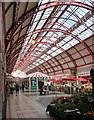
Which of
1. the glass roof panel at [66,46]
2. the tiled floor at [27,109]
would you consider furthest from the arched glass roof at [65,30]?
Answer: the tiled floor at [27,109]

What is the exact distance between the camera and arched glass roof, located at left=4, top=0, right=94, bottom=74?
1797 centimetres

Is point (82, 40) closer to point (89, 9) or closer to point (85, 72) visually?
point (85, 72)

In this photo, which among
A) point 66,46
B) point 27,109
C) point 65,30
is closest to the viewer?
point 27,109

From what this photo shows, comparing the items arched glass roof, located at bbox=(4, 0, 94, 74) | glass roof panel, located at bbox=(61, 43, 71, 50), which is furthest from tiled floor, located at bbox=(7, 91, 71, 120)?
glass roof panel, located at bbox=(61, 43, 71, 50)

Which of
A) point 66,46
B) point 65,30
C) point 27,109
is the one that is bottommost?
point 27,109

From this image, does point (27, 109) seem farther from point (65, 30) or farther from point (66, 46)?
point (66, 46)

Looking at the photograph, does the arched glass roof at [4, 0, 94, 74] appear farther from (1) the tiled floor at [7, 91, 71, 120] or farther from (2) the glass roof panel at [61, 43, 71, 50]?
(1) the tiled floor at [7, 91, 71, 120]

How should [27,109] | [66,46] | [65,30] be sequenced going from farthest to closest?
[66,46] < [65,30] < [27,109]

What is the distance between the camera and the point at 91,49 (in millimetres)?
27734

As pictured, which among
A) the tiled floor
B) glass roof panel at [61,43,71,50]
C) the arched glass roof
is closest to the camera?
the tiled floor

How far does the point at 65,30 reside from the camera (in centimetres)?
2688

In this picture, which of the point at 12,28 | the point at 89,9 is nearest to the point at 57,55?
the point at 89,9

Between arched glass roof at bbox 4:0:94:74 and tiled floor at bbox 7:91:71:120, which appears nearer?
tiled floor at bbox 7:91:71:120

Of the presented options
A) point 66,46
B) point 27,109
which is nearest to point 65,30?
point 66,46
